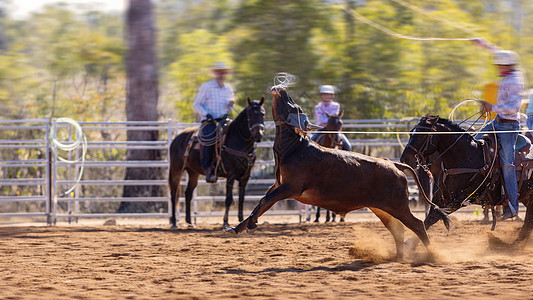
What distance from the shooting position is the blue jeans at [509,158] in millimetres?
8895

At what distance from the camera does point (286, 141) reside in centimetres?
748

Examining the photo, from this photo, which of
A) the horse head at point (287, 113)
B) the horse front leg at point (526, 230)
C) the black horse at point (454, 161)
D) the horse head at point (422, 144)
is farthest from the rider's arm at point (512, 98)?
the horse head at point (287, 113)

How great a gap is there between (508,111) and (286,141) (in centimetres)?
318

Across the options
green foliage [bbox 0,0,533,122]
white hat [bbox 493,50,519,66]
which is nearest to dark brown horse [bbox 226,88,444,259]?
white hat [bbox 493,50,519,66]

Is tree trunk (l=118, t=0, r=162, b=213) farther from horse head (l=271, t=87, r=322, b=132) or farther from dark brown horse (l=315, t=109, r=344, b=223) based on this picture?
horse head (l=271, t=87, r=322, b=132)

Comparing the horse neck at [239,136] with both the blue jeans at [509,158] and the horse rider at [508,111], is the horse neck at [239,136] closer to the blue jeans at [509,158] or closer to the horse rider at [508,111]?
the horse rider at [508,111]

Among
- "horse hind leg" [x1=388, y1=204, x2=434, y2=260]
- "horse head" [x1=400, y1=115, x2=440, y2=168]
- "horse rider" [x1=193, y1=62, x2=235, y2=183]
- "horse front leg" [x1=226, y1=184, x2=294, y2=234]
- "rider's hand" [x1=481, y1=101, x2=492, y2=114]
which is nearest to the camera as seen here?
"horse front leg" [x1=226, y1=184, x2=294, y2=234]

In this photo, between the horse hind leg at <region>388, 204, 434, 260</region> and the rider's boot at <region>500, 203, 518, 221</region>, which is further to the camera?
the rider's boot at <region>500, 203, 518, 221</region>

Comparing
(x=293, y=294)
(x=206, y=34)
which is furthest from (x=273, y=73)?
(x=293, y=294)

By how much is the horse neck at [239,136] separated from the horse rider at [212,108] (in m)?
0.28

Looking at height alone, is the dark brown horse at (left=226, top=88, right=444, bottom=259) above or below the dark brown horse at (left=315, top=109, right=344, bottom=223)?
below

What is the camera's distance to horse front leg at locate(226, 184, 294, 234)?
713 centimetres

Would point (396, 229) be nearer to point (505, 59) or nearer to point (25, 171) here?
point (505, 59)

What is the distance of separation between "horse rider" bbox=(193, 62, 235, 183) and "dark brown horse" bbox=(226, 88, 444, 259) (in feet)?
15.5
